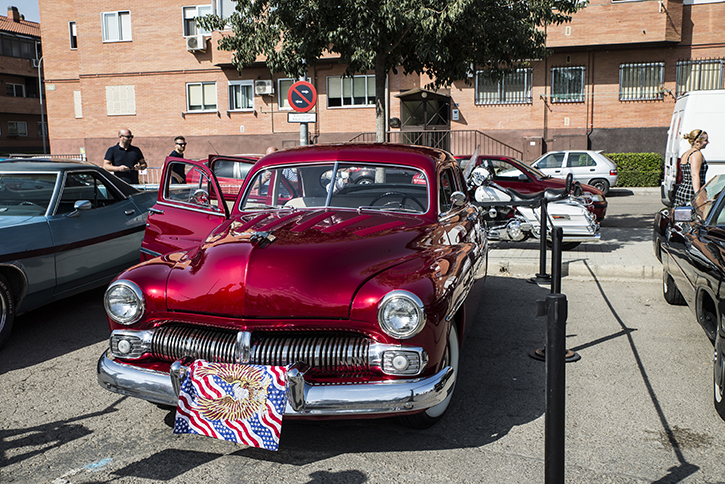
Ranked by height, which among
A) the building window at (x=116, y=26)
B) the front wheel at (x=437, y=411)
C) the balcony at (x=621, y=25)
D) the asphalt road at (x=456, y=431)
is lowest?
the asphalt road at (x=456, y=431)

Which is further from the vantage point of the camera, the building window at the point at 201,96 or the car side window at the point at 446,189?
the building window at the point at 201,96

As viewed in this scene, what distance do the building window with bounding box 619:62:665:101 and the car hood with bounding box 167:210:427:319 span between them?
23.5 meters

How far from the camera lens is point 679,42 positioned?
24.0 meters

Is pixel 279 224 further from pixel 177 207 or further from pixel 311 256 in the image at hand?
pixel 177 207

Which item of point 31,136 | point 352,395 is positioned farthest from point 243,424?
point 31,136

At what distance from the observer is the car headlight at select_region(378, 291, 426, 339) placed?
3.29 m

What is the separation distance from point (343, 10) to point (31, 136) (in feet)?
159

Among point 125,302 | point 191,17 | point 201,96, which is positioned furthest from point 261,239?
point 191,17

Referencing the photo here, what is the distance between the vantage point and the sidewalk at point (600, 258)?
8.33 meters

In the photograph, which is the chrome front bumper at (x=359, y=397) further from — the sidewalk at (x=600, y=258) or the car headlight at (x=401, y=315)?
the sidewalk at (x=600, y=258)

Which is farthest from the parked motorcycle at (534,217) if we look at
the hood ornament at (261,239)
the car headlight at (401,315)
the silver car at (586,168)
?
the silver car at (586,168)

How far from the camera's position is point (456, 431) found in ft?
12.6

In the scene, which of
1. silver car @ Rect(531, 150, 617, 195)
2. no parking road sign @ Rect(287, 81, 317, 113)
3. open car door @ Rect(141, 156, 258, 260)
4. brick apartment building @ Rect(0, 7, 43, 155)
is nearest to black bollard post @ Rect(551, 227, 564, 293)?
open car door @ Rect(141, 156, 258, 260)

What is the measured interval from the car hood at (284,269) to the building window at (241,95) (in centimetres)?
2531
